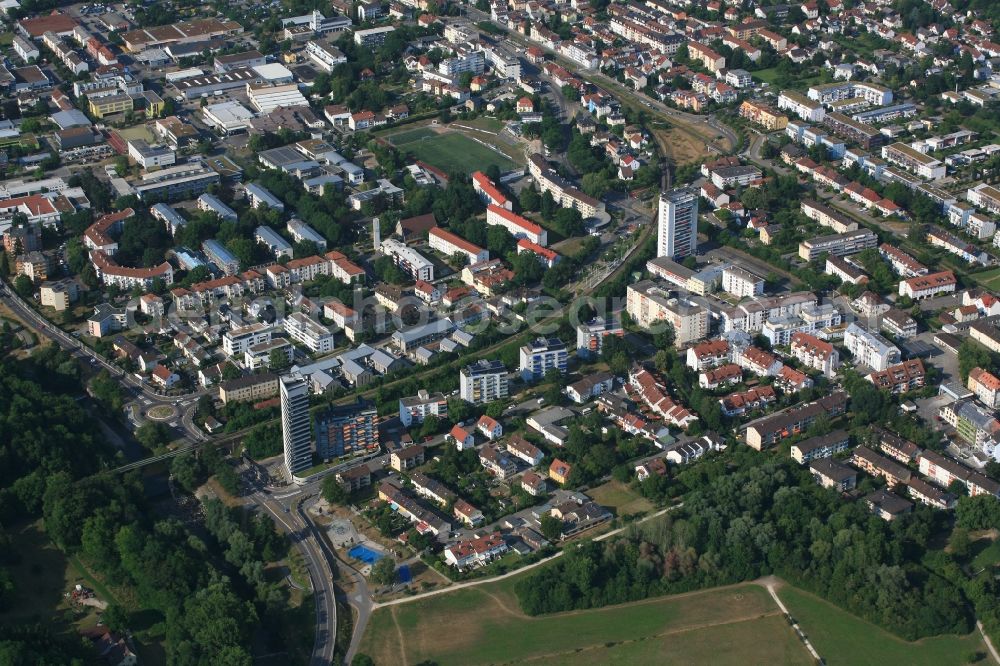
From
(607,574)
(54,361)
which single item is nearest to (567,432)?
(607,574)

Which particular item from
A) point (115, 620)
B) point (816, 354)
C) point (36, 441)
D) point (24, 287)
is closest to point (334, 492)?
point (115, 620)

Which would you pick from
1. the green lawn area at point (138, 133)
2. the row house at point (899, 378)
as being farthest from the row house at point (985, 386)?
the green lawn area at point (138, 133)

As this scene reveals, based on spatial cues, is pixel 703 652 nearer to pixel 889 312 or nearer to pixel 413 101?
pixel 889 312

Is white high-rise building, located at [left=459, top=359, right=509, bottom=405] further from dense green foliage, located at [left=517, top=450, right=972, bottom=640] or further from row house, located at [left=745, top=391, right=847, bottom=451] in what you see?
dense green foliage, located at [left=517, top=450, right=972, bottom=640]

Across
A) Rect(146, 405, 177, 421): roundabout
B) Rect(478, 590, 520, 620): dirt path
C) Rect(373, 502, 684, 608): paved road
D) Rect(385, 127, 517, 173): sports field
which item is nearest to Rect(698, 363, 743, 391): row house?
Rect(373, 502, 684, 608): paved road

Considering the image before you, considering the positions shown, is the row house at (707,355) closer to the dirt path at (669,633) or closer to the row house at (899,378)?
the row house at (899,378)

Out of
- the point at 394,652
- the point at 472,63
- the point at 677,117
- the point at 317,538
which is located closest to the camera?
the point at 394,652
